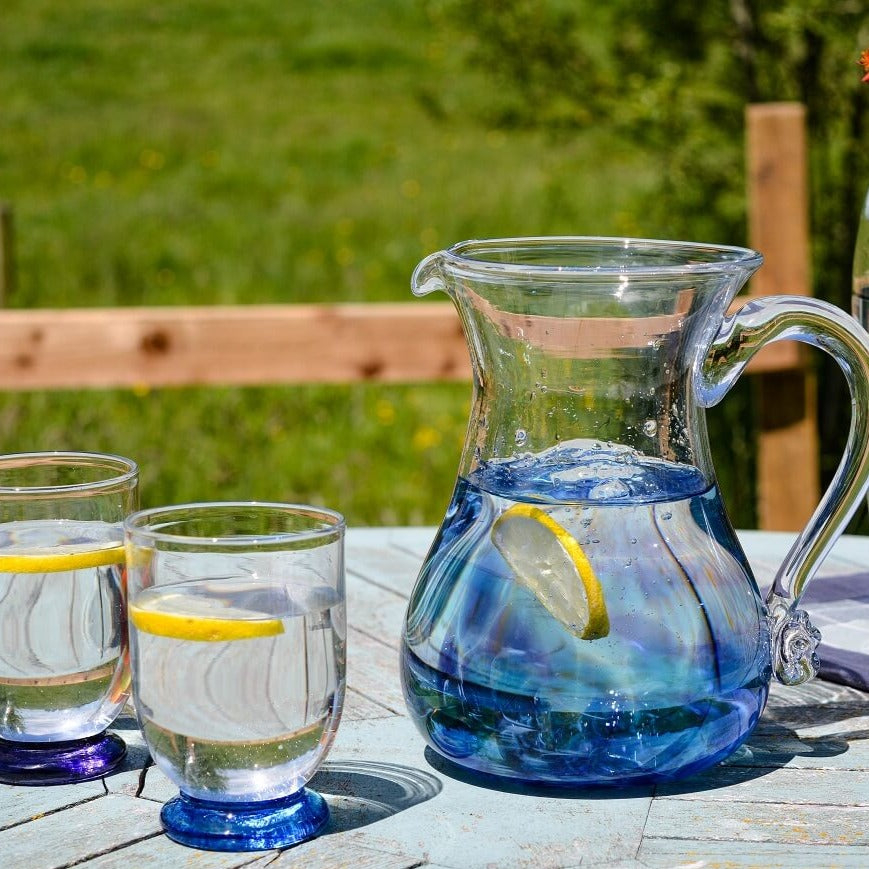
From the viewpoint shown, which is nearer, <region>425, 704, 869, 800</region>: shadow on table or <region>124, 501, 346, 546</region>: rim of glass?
<region>124, 501, 346, 546</region>: rim of glass

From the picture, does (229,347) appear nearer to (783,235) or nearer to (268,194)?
(783,235)

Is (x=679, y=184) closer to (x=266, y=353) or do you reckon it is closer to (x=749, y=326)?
(x=266, y=353)

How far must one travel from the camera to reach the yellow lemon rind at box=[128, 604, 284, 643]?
689mm

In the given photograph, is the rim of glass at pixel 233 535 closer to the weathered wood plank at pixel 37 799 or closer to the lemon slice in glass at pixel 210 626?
the lemon slice in glass at pixel 210 626

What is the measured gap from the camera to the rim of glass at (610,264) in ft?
2.46

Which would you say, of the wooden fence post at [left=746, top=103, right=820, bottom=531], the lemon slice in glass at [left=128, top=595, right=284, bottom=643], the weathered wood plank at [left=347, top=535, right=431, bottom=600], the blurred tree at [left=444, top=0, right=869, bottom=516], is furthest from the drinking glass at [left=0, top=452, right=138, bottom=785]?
the blurred tree at [left=444, top=0, right=869, bottom=516]

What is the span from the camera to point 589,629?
29.5 inches

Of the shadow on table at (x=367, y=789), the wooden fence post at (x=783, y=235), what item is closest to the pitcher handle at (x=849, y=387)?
the shadow on table at (x=367, y=789)

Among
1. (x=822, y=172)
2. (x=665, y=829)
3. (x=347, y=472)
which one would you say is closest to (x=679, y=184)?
(x=822, y=172)

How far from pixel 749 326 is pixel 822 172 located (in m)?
2.70

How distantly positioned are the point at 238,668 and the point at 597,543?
0.71 feet

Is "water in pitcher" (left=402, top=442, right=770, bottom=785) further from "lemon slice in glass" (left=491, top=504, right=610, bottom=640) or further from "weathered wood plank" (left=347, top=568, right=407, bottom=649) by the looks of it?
"weathered wood plank" (left=347, top=568, right=407, bottom=649)

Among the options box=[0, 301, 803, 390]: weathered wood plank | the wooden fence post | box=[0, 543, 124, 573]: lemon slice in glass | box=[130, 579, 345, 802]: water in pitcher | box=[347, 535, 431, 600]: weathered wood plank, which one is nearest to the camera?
box=[130, 579, 345, 802]: water in pitcher

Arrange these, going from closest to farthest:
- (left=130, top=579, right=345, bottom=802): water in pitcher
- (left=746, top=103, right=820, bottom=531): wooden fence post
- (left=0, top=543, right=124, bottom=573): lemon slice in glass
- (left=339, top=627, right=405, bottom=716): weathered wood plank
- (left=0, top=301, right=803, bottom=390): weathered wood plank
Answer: (left=130, top=579, right=345, bottom=802): water in pitcher < (left=0, top=543, right=124, bottom=573): lemon slice in glass < (left=339, top=627, right=405, bottom=716): weathered wood plank < (left=0, top=301, right=803, bottom=390): weathered wood plank < (left=746, top=103, right=820, bottom=531): wooden fence post
